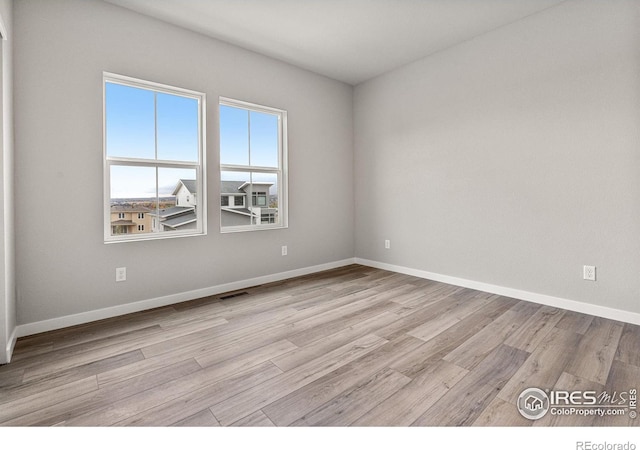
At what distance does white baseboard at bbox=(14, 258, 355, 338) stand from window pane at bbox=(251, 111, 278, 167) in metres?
1.47

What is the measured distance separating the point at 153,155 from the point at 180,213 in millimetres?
635

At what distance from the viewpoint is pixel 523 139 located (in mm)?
3100

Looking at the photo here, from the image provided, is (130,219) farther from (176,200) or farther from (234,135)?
(234,135)

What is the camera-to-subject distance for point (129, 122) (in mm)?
2939

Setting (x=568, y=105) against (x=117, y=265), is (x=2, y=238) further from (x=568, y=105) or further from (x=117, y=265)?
(x=568, y=105)

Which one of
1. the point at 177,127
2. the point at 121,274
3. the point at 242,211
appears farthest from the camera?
the point at 242,211

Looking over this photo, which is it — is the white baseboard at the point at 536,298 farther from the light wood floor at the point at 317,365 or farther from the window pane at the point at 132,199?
the window pane at the point at 132,199

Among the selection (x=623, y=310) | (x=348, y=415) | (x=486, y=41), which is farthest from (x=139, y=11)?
(x=623, y=310)

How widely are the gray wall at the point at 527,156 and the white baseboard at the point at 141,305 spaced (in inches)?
70.8

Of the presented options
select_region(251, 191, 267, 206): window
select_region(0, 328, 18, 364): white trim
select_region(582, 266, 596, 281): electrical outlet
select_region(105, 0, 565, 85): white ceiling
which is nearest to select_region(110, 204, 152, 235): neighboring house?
select_region(0, 328, 18, 364): white trim

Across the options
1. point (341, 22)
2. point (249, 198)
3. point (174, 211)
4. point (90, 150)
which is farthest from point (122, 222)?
point (341, 22)

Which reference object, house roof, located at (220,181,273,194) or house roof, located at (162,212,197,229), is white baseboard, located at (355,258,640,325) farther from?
house roof, located at (162,212,197,229)

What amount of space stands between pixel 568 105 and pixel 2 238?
455 centimetres

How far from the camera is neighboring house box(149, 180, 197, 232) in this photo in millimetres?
3149
